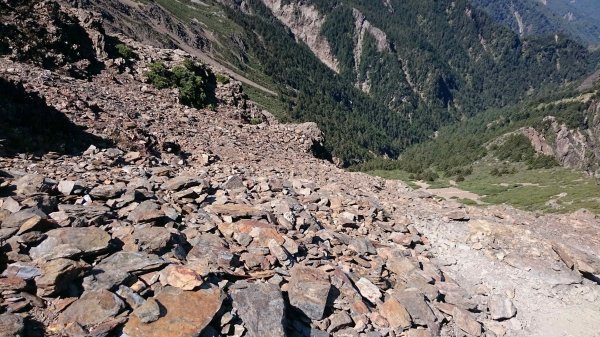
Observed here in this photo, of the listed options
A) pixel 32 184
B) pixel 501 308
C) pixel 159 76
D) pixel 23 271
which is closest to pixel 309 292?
pixel 23 271

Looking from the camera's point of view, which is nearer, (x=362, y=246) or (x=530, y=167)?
(x=362, y=246)

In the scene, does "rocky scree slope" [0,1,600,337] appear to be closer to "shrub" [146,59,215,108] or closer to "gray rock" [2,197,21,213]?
"gray rock" [2,197,21,213]

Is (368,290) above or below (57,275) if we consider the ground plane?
below

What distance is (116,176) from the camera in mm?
15836

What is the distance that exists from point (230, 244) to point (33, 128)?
1062 centimetres

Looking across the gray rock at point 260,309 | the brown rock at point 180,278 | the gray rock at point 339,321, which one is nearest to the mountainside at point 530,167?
the gray rock at point 339,321

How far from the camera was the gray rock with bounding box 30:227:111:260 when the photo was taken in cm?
980

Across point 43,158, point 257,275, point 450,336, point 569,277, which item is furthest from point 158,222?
point 569,277

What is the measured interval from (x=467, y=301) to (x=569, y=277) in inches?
258

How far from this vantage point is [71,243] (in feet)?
33.6

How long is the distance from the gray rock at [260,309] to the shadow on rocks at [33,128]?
11.0m

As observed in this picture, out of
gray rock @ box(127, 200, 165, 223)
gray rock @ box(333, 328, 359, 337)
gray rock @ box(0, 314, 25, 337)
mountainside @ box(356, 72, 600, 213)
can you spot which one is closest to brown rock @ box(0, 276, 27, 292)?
gray rock @ box(0, 314, 25, 337)

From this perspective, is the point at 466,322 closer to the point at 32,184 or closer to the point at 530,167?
the point at 32,184

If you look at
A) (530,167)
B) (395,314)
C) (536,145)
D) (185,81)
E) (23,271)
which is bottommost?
(395,314)
